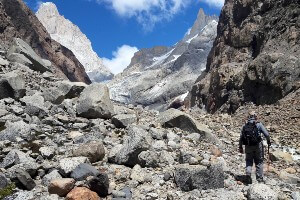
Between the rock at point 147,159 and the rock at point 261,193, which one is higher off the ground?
the rock at point 147,159

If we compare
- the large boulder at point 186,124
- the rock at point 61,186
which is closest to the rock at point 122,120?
the large boulder at point 186,124

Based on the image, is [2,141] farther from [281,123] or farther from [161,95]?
[161,95]

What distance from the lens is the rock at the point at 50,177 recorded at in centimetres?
1060

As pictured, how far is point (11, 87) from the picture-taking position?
696 inches

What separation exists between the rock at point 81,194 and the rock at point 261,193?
4.16m

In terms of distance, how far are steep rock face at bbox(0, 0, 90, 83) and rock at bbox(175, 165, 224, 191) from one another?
166 ft

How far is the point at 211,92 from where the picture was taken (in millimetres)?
54156

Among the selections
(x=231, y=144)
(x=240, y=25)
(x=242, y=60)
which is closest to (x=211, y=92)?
(x=242, y=60)

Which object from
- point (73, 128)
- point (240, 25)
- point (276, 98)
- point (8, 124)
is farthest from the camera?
point (240, 25)

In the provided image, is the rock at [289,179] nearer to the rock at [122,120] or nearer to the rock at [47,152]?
the rock at [122,120]

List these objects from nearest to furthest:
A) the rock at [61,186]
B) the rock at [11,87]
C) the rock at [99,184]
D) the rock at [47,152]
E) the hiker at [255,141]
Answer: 1. the rock at [61,186]
2. the rock at [99,184]
3. the rock at [47,152]
4. the hiker at [255,141]
5. the rock at [11,87]

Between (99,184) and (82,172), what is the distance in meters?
0.63

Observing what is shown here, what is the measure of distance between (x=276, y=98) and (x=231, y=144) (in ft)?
69.0

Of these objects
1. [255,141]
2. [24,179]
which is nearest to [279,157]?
[255,141]
